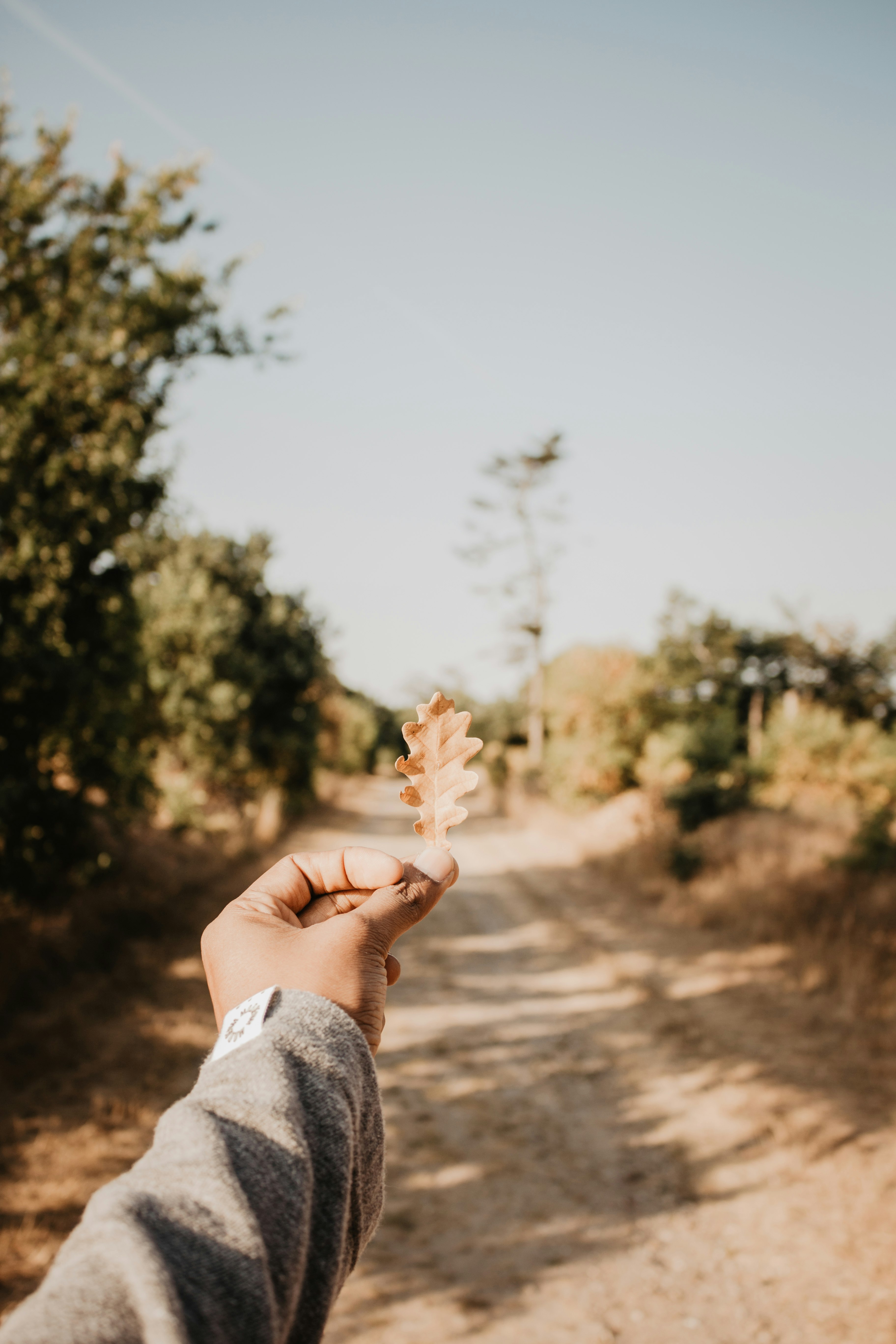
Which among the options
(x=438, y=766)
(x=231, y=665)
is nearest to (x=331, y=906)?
(x=438, y=766)

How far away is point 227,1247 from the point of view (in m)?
0.86

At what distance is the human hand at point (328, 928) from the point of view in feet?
4.38

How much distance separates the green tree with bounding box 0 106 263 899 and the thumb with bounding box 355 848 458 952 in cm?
559

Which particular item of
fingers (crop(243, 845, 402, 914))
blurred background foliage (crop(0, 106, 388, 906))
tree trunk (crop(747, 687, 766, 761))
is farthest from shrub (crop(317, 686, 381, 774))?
fingers (crop(243, 845, 402, 914))

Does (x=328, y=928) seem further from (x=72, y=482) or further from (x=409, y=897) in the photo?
(x=72, y=482)

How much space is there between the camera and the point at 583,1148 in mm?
5238

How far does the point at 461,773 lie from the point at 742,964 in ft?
28.5

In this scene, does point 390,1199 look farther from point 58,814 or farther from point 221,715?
point 221,715

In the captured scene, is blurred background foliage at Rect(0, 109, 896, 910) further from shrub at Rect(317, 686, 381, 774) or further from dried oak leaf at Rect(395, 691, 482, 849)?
dried oak leaf at Rect(395, 691, 482, 849)

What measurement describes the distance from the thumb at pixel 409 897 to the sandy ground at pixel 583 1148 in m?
3.37

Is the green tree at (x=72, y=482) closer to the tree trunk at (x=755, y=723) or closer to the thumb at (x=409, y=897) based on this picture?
the thumb at (x=409, y=897)

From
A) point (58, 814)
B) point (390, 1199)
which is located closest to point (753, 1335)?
point (390, 1199)

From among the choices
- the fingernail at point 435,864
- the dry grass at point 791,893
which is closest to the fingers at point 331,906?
the fingernail at point 435,864

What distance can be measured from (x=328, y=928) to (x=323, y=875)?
0.85 feet
